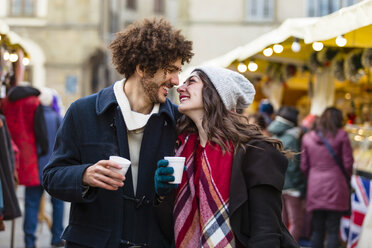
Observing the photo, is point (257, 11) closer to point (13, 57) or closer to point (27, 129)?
point (13, 57)

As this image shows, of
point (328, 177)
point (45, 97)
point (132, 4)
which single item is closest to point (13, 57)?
point (45, 97)

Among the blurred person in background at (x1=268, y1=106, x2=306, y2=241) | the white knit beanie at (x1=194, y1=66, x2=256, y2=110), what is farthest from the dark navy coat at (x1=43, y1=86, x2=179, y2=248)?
the blurred person in background at (x1=268, y1=106, x2=306, y2=241)

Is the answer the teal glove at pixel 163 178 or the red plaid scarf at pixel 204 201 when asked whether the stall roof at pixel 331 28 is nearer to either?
the red plaid scarf at pixel 204 201

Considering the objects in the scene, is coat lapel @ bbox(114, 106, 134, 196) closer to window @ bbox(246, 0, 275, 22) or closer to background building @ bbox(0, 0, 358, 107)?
background building @ bbox(0, 0, 358, 107)

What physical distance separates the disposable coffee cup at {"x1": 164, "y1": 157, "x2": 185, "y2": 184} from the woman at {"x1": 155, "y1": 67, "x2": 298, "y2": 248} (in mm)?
31

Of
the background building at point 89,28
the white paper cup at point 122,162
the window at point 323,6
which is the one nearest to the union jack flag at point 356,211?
the white paper cup at point 122,162

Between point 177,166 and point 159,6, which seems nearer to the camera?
point 177,166

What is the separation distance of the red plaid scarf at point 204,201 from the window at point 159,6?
36299 millimetres

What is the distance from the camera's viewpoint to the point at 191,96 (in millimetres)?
3330

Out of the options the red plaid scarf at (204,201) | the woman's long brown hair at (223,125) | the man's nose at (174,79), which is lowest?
the red plaid scarf at (204,201)

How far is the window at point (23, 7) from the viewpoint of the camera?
24.0 m

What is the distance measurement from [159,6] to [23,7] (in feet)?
52.9

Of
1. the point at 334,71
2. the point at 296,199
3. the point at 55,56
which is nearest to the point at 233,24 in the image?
the point at 55,56

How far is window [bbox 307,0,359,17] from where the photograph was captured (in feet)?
72.8
